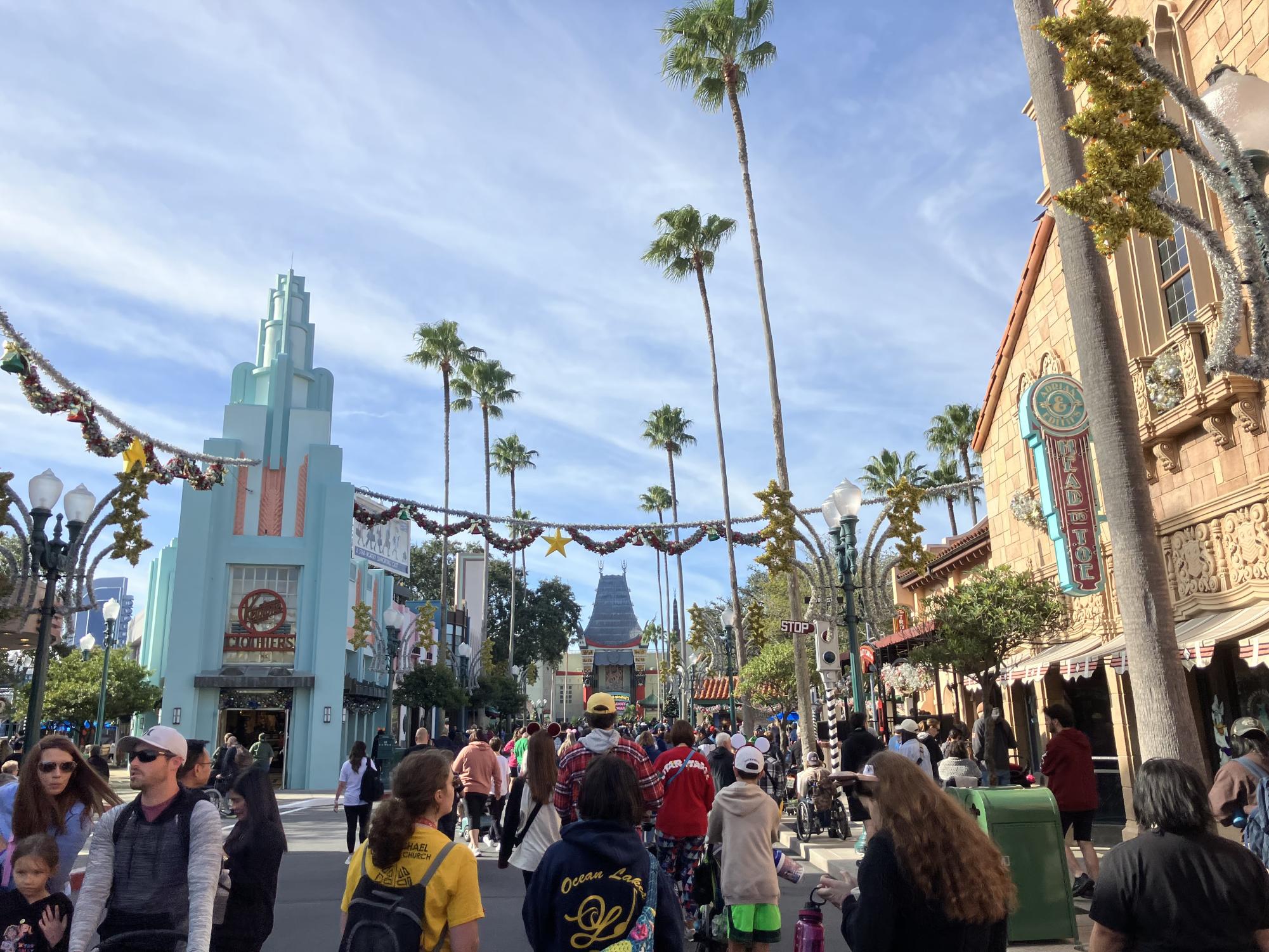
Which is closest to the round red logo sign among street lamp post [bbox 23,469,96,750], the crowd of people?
street lamp post [bbox 23,469,96,750]

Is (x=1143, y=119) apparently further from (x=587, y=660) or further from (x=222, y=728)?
(x=587, y=660)

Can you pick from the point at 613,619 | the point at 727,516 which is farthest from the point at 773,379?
the point at 613,619

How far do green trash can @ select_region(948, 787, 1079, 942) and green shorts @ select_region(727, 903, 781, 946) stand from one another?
1.94 meters

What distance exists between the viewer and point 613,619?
114 m

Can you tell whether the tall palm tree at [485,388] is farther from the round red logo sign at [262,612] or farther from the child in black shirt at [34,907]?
the child in black shirt at [34,907]

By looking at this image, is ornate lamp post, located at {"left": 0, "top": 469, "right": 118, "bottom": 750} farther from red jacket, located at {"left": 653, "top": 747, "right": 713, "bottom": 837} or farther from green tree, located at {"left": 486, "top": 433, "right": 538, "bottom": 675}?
green tree, located at {"left": 486, "top": 433, "right": 538, "bottom": 675}

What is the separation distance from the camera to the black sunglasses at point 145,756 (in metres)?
4.07

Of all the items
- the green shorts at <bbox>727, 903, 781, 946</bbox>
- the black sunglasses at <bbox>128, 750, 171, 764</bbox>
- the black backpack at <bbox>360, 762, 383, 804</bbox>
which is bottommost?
the green shorts at <bbox>727, 903, 781, 946</bbox>

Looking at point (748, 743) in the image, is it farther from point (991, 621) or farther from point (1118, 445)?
point (991, 621)

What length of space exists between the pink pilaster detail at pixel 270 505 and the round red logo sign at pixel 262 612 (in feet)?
6.81

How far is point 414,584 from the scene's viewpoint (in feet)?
222

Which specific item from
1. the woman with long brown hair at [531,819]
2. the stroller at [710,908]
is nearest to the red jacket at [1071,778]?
the stroller at [710,908]

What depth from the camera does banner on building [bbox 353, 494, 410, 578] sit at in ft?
131

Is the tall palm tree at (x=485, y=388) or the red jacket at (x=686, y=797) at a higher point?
the tall palm tree at (x=485, y=388)
